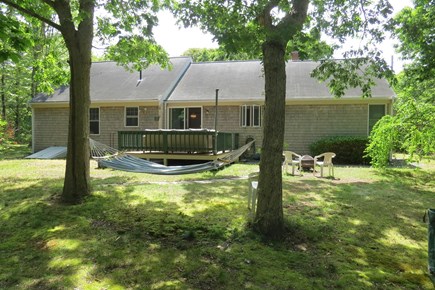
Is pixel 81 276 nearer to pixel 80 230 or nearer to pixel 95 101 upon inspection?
pixel 80 230

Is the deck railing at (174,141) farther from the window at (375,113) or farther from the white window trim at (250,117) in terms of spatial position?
the window at (375,113)

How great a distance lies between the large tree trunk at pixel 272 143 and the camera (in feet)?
16.4

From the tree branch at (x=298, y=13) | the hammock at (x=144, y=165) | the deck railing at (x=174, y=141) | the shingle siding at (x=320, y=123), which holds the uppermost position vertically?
the tree branch at (x=298, y=13)

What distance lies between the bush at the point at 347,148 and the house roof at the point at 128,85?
26.2 ft

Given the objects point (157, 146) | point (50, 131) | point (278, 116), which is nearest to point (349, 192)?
point (278, 116)

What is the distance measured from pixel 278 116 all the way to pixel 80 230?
3.46 m

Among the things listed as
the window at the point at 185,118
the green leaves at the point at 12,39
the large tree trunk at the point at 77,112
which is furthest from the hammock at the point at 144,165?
the green leaves at the point at 12,39

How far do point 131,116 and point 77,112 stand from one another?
11284 millimetres

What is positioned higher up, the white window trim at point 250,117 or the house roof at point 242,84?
the house roof at point 242,84

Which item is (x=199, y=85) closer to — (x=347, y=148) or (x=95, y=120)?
(x=95, y=120)

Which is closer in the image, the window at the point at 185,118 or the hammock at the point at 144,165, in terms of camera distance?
the hammock at the point at 144,165

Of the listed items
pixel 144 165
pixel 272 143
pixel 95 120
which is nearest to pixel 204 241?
pixel 272 143

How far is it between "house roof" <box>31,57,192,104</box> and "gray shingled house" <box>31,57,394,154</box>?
0.14 ft

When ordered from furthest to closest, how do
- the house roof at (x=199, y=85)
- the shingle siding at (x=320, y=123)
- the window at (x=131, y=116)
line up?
the window at (x=131, y=116) < the house roof at (x=199, y=85) < the shingle siding at (x=320, y=123)
